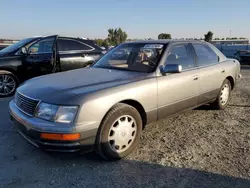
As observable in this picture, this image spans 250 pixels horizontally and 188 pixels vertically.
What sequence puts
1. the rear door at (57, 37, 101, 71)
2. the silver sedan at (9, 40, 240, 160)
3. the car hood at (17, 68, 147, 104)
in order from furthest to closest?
the rear door at (57, 37, 101, 71) → the car hood at (17, 68, 147, 104) → the silver sedan at (9, 40, 240, 160)

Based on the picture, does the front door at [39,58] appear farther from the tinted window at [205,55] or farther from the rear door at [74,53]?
the tinted window at [205,55]

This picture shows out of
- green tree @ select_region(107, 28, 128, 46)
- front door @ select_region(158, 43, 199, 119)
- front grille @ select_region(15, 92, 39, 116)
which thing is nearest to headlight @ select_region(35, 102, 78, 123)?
front grille @ select_region(15, 92, 39, 116)

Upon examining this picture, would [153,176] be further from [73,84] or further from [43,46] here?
[43,46]

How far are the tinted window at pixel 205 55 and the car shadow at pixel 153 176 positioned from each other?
2293mm

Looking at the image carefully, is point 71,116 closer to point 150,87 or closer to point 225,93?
point 150,87

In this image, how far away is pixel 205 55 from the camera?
479cm

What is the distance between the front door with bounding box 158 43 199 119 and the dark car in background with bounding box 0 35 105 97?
3785 mm

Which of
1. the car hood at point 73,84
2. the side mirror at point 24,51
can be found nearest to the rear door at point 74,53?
the side mirror at point 24,51

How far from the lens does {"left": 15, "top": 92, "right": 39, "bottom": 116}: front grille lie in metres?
2.95

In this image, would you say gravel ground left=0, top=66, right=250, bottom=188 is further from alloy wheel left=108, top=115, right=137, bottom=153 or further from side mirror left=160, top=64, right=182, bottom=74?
side mirror left=160, top=64, right=182, bottom=74

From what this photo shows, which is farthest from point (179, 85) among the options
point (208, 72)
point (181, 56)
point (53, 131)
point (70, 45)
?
point (70, 45)

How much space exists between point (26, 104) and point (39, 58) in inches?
172

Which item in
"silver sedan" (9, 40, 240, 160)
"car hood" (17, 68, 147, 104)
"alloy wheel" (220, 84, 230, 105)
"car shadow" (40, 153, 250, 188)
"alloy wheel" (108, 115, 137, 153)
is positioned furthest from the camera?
"alloy wheel" (220, 84, 230, 105)

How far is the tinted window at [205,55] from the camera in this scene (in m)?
4.58
